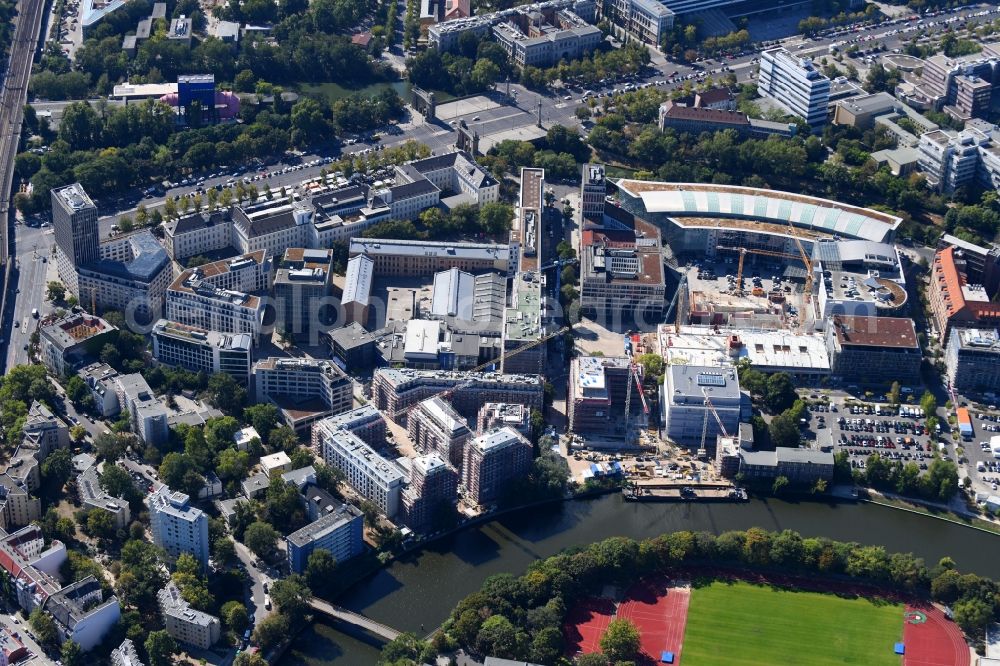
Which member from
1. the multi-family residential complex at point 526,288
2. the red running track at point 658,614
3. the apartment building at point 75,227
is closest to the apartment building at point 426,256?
the multi-family residential complex at point 526,288

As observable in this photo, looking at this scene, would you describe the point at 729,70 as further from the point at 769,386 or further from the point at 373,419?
the point at 373,419

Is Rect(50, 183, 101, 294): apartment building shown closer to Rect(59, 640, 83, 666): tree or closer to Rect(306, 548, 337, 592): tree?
Rect(306, 548, 337, 592): tree

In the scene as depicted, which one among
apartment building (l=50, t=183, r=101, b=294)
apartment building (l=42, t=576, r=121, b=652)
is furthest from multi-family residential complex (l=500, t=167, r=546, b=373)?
apartment building (l=42, t=576, r=121, b=652)

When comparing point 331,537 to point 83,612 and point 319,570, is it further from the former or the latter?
point 83,612

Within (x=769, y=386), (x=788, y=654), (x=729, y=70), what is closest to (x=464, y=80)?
(x=729, y=70)

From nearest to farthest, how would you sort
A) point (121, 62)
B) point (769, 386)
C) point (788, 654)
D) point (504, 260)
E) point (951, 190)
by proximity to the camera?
point (788, 654), point (769, 386), point (504, 260), point (951, 190), point (121, 62)

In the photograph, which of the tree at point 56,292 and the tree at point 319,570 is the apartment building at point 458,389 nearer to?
the tree at point 319,570
